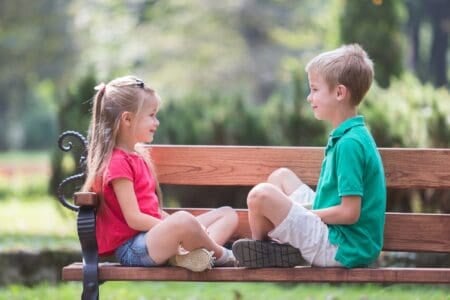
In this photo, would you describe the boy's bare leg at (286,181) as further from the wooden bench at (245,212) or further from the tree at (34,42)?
the tree at (34,42)

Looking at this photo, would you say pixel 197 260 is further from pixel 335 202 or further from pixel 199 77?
pixel 199 77

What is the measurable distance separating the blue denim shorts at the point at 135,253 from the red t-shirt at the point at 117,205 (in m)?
0.05

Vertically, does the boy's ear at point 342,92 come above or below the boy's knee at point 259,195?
above

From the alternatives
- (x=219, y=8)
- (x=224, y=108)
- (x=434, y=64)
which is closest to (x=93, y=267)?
(x=224, y=108)

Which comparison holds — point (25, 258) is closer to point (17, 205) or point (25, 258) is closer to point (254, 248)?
point (254, 248)

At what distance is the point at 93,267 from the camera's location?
13.8 feet

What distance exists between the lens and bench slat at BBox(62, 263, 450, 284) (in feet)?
13.4

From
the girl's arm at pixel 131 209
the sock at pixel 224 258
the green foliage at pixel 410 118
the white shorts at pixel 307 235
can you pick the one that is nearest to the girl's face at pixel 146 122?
the girl's arm at pixel 131 209

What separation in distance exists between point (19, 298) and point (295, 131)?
8.69 feet

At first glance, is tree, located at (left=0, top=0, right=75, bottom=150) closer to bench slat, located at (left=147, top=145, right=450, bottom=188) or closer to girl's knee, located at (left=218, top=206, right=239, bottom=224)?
bench slat, located at (left=147, top=145, right=450, bottom=188)

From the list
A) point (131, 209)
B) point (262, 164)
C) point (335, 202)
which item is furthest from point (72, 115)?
point (335, 202)

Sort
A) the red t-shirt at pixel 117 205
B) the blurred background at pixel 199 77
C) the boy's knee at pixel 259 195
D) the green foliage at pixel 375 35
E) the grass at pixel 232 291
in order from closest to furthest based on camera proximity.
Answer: the boy's knee at pixel 259 195 → the red t-shirt at pixel 117 205 → the grass at pixel 232 291 → the blurred background at pixel 199 77 → the green foliage at pixel 375 35

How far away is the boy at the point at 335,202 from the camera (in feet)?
13.4

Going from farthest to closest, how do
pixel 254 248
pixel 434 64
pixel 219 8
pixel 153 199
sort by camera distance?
pixel 219 8 → pixel 434 64 → pixel 153 199 → pixel 254 248
